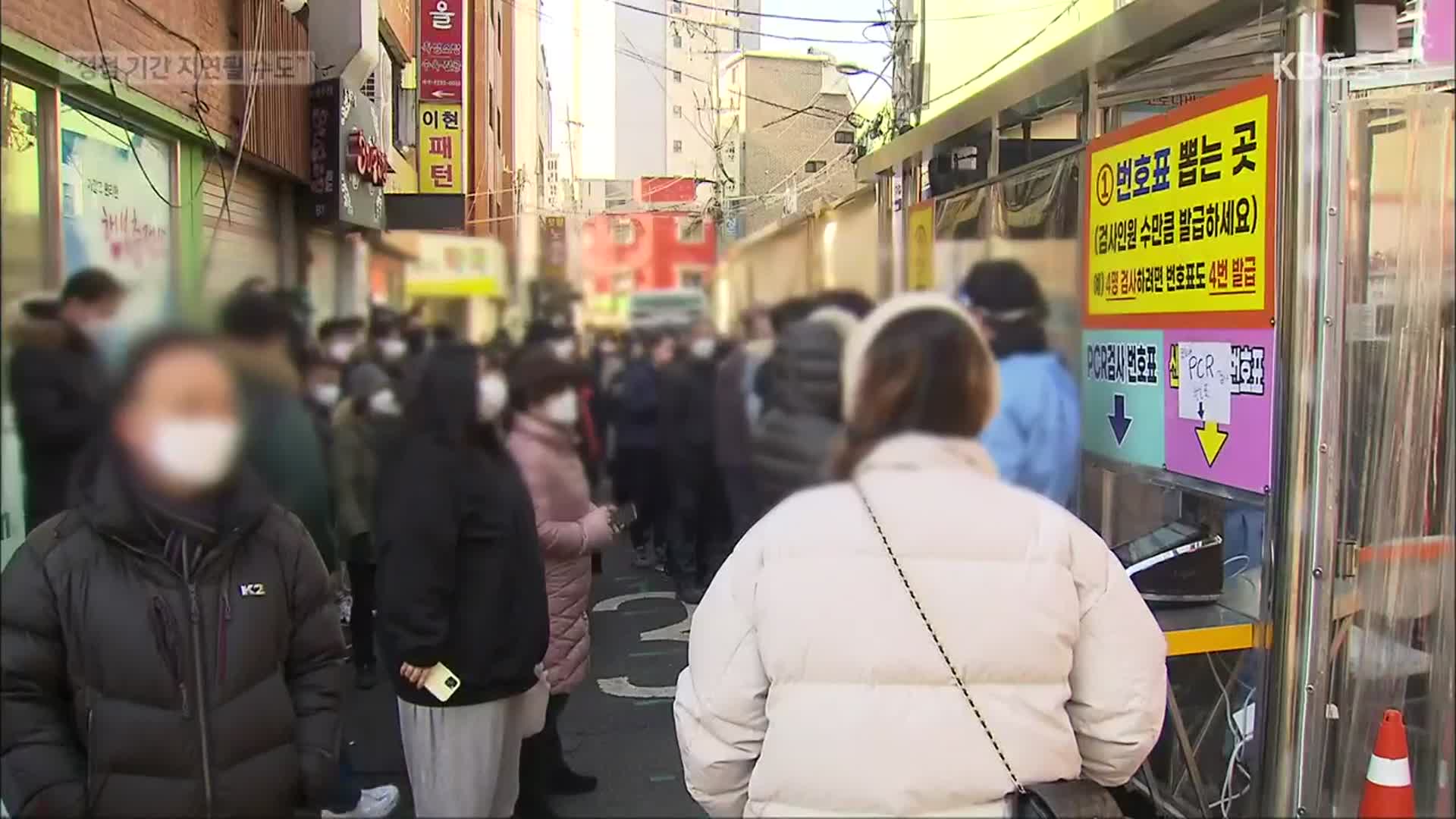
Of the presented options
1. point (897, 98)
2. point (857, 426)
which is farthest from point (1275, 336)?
point (857, 426)

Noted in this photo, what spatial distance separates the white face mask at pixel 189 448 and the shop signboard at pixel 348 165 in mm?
511

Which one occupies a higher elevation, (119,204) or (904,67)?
(904,67)

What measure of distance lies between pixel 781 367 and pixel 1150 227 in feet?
4.96

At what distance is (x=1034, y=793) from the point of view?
194 cm

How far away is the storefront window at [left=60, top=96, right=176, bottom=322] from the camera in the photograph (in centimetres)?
214

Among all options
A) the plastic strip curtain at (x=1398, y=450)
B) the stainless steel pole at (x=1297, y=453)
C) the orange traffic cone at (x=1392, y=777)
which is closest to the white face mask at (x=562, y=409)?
the stainless steel pole at (x=1297, y=453)

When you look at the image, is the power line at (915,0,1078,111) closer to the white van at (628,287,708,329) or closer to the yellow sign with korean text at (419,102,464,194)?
the white van at (628,287,708,329)

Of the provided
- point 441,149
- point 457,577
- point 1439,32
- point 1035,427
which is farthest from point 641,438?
point 1439,32

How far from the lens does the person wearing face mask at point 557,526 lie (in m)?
2.21

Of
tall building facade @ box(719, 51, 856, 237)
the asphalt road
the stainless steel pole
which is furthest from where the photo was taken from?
the stainless steel pole

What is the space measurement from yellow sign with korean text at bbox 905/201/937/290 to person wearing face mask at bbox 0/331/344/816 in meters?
1.35

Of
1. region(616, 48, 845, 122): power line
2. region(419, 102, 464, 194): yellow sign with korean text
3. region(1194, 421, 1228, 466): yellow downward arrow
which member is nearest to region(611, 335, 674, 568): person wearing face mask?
region(419, 102, 464, 194): yellow sign with korean text

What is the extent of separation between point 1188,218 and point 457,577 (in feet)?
7.16

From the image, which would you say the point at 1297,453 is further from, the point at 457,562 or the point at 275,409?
the point at 275,409
